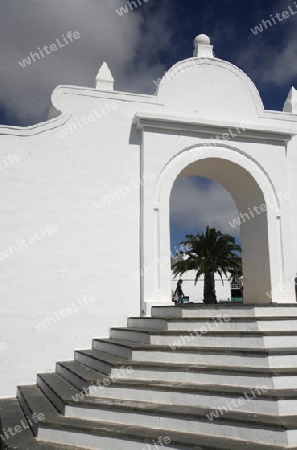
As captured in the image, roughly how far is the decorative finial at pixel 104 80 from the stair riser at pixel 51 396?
6.18 meters

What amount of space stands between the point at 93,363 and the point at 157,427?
7.22 feet

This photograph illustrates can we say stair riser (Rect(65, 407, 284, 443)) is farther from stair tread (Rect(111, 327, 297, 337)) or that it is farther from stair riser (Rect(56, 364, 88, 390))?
stair tread (Rect(111, 327, 297, 337))

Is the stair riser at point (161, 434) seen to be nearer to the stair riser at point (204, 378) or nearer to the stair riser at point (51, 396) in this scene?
the stair riser at point (51, 396)

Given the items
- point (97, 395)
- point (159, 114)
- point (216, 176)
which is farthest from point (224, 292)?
point (97, 395)

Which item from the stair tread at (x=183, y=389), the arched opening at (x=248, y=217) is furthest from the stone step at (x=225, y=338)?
the arched opening at (x=248, y=217)

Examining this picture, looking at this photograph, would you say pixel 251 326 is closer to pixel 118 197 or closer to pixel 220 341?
pixel 220 341

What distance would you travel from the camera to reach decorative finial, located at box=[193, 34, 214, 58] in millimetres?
10258

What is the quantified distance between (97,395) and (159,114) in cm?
587

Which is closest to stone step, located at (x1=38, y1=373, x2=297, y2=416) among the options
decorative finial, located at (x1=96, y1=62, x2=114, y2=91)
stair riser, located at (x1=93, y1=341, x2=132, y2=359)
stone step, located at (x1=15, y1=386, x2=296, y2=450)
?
stone step, located at (x1=15, y1=386, x2=296, y2=450)

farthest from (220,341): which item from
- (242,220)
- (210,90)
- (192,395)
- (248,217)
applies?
(210,90)

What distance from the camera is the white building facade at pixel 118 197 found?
26.9 ft

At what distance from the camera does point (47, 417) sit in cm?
552

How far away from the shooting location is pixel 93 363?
22.8 ft

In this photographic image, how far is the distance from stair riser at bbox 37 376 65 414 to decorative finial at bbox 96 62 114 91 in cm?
618
